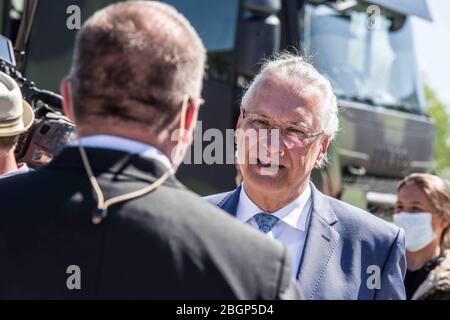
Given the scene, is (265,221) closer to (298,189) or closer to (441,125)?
(298,189)

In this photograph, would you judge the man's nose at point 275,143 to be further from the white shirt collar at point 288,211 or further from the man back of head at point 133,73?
the man back of head at point 133,73

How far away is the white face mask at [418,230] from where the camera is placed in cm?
532

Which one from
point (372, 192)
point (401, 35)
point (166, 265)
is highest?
point (166, 265)

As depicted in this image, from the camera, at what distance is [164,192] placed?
206 cm

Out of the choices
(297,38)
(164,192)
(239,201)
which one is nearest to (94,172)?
(164,192)

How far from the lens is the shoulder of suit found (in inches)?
136

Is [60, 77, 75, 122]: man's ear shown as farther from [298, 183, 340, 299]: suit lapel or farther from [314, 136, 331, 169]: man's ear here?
[314, 136, 331, 169]: man's ear

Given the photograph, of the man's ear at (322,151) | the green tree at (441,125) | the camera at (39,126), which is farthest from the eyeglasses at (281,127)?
the green tree at (441,125)

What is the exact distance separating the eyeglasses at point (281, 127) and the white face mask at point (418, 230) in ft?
5.98

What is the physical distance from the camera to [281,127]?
3.68 metres

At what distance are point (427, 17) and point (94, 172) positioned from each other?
253 inches

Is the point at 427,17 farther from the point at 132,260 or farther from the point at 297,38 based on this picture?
the point at 132,260

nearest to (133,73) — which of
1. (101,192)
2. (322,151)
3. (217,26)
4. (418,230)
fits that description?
(101,192)

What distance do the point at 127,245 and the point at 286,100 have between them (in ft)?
5.88
